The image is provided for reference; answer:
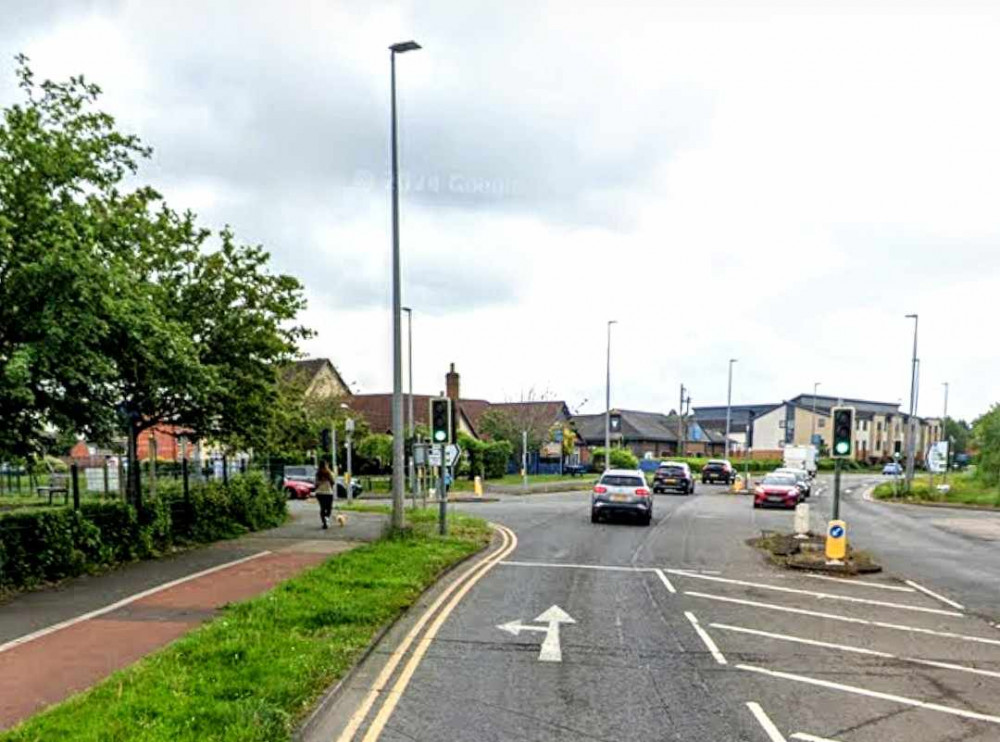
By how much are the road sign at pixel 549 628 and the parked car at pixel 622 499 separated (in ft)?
44.8

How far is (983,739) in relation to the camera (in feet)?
21.2

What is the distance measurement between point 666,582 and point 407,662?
6.94 metres

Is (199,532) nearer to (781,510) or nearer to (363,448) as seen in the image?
(781,510)

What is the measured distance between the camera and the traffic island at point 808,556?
15.7 m

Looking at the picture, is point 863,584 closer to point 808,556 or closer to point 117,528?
point 808,556

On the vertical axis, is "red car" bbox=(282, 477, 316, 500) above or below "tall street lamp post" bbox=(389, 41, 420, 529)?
below

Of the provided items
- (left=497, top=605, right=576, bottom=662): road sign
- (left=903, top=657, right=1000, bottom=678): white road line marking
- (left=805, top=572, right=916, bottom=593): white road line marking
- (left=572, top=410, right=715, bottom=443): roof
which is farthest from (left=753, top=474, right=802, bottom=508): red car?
(left=572, top=410, right=715, bottom=443): roof

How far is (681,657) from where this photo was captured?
8812 mm

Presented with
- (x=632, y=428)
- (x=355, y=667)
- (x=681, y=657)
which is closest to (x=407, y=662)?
(x=355, y=667)

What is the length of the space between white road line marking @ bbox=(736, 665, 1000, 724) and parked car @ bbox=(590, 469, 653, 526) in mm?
16400

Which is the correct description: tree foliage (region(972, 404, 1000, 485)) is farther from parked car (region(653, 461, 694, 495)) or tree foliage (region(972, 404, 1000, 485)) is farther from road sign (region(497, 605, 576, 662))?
road sign (region(497, 605, 576, 662))

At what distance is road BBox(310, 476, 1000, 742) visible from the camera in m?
6.65

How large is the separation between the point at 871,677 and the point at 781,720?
2044mm

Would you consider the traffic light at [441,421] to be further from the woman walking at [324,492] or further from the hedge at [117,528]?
the hedge at [117,528]
